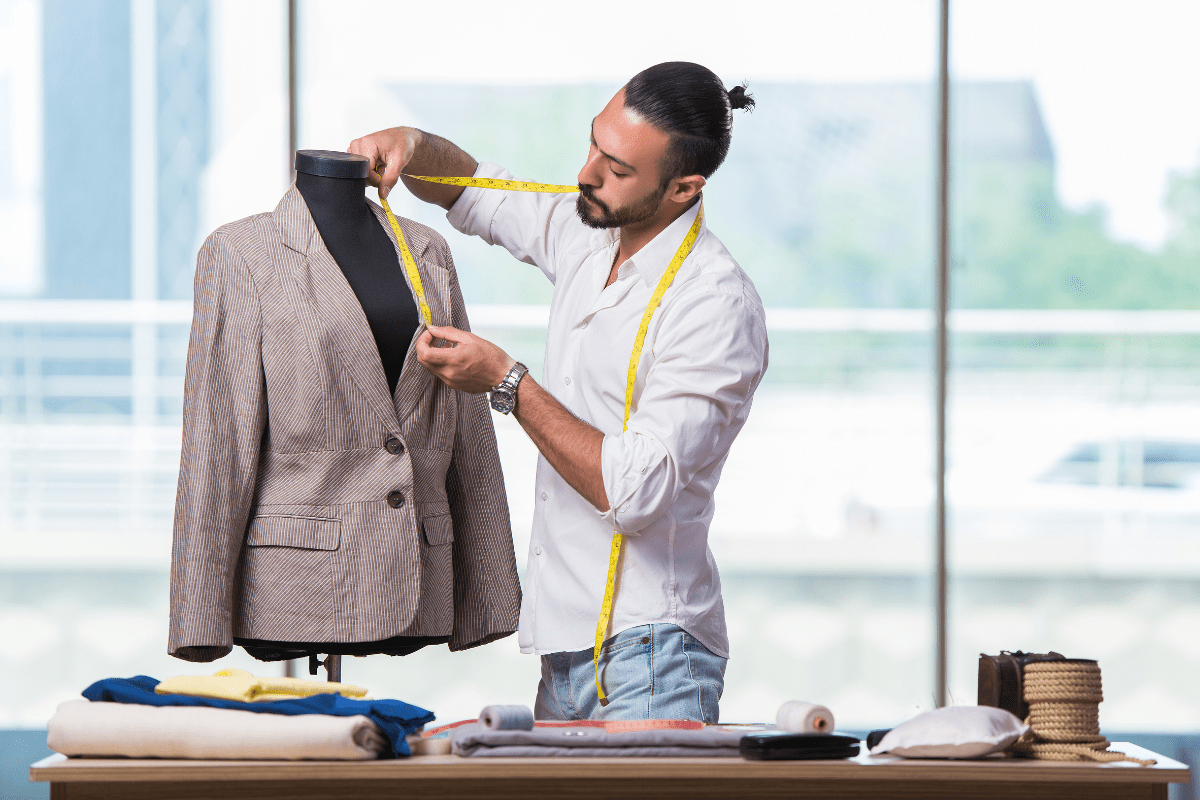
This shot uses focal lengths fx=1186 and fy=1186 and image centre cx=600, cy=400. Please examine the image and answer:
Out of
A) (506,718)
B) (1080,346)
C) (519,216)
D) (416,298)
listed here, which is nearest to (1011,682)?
(506,718)

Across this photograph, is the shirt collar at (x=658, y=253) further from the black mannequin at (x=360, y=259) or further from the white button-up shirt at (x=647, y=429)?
the black mannequin at (x=360, y=259)

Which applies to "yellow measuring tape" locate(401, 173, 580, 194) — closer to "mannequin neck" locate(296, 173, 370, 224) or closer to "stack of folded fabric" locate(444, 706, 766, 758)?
"mannequin neck" locate(296, 173, 370, 224)

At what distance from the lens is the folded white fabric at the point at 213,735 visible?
1.54 m

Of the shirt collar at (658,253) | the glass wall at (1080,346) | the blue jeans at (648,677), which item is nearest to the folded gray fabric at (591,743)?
the blue jeans at (648,677)

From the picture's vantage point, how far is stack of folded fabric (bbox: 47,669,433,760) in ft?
5.05

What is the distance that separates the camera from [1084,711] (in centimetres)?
168

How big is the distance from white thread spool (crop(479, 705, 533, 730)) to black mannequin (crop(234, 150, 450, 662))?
19.3 inches

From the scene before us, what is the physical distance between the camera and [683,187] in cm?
214

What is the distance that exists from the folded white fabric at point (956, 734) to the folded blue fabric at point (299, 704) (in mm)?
663

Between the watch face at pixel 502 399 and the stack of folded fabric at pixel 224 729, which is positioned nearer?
the stack of folded fabric at pixel 224 729

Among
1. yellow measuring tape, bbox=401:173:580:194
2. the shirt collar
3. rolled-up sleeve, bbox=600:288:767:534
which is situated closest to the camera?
rolled-up sleeve, bbox=600:288:767:534

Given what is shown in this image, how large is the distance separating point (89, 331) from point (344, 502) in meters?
2.06

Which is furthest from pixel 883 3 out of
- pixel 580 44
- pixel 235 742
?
pixel 235 742

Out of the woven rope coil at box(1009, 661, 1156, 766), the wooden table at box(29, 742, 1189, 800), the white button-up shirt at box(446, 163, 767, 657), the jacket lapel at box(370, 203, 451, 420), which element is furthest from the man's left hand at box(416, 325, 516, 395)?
the woven rope coil at box(1009, 661, 1156, 766)
